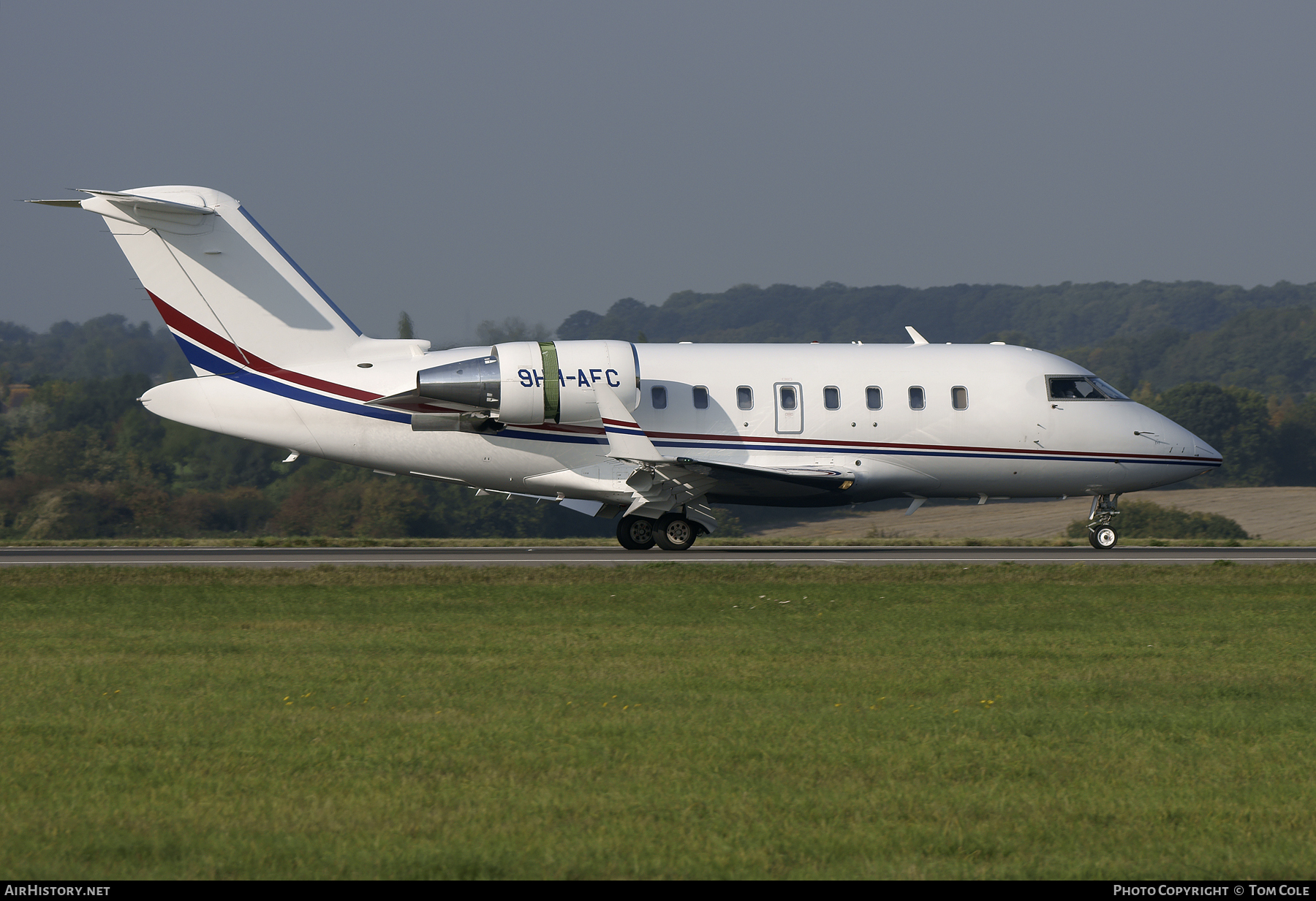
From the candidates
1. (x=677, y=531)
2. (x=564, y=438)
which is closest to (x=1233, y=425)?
(x=677, y=531)

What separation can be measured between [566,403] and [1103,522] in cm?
1223

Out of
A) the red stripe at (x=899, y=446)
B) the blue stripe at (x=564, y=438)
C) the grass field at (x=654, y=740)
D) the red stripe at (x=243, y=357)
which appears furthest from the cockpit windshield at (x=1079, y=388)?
the red stripe at (x=243, y=357)

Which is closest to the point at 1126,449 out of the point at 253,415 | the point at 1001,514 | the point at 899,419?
the point at 899,419

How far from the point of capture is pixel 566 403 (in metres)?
25.1

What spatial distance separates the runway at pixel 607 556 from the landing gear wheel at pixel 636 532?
22cm

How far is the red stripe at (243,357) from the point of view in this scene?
25656 millimetres

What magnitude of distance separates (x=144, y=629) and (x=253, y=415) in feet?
34.9

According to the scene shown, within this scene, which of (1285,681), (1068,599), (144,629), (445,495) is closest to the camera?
(1285,681)

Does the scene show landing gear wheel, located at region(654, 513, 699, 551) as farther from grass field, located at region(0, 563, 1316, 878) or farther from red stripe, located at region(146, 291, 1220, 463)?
grass field, located at region(0, 563, 1316, 878)

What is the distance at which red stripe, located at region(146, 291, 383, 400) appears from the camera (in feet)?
84.2

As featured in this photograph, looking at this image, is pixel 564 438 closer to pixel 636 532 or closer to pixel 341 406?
pixel 636 532

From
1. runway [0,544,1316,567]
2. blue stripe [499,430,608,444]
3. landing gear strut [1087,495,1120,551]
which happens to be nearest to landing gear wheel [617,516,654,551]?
runway [0,544,1316,567]
